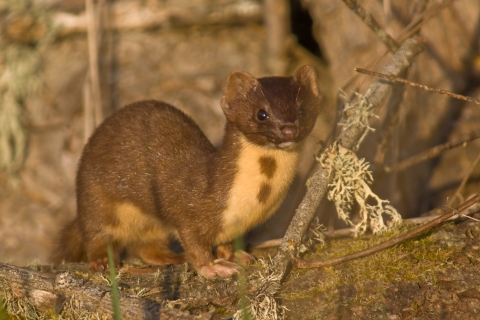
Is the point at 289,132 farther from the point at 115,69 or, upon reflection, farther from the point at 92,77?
the point at 115,69

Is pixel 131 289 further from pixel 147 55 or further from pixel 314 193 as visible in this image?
pixel 147 55

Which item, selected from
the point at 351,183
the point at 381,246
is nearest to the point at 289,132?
the point at 351,183

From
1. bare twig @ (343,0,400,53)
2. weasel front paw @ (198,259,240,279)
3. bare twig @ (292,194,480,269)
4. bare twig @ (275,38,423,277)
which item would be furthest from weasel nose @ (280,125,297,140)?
bare twig @ (343,0,400,53)

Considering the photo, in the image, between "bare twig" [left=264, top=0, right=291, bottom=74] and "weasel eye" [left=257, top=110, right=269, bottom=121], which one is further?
"bare twig" [left=264, top=0, right=291, bottom=74]

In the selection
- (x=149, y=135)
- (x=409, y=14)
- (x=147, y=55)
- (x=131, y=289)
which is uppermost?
(x=409, y=14)

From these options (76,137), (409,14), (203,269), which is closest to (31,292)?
(203,269)

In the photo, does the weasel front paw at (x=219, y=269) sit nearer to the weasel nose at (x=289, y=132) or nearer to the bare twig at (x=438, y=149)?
the weasel nose at (x=289, y=132)

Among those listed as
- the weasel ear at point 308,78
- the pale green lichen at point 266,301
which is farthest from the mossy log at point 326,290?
the weasel ear at point 308,78

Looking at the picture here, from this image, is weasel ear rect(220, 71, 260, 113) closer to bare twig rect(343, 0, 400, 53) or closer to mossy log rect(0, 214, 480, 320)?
bare twig rect(343, 0, 400, 53)
